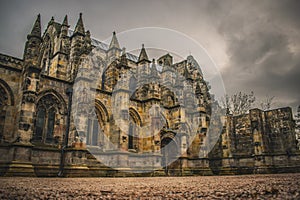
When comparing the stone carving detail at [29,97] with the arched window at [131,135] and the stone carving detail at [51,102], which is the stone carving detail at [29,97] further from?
the arched window at [131,135]

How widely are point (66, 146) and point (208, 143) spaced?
48.7 feet

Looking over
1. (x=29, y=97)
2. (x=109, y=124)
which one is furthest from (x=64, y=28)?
(x=29, y=97)

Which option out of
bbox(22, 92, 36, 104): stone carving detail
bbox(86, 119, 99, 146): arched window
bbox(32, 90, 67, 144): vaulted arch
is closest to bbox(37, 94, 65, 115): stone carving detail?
bbox(32, 90, 67, 144): vaulted arch

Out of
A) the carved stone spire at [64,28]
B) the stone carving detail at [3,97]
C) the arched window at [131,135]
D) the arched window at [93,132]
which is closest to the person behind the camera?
the stone carving detail at [3,97]

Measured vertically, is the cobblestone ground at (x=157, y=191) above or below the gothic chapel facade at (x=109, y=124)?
below

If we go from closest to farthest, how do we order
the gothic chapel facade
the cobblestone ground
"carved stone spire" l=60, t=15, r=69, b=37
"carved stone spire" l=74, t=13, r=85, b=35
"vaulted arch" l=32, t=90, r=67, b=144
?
the cobblestone ground
the gothic chapel facade
"vaulted arch" l=32, t=90, r=67, b=144
"carved stone spire" l=74, t=13, r=85, b=35
"carved stone spire" l=60, t=15, r=69, b=37

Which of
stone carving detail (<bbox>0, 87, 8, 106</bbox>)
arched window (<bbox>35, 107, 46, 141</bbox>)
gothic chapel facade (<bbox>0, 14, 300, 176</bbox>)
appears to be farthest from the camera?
arched window (<bbox>35, 107, 46, 141</bbox>)

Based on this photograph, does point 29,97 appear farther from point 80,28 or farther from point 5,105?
point 80,28

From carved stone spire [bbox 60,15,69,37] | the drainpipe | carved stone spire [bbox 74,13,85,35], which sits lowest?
the drainpipe

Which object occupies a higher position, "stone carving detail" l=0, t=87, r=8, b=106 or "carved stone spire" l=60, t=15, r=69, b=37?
"carved stone spire" l=60, t=15, r=69, b=37

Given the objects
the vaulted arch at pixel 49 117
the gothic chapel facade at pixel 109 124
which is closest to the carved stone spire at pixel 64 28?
the gothic chapel facade at pixel 109 124

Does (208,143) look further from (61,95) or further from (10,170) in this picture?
(10,170)

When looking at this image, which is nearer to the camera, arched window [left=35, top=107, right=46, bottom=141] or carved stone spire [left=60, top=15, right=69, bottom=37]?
arched window [left=35, top=107, right=46, bottom=141]

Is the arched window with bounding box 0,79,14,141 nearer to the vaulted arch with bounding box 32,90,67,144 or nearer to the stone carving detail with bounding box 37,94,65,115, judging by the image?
the vaulted arch with bounding box 32,90,67,144
